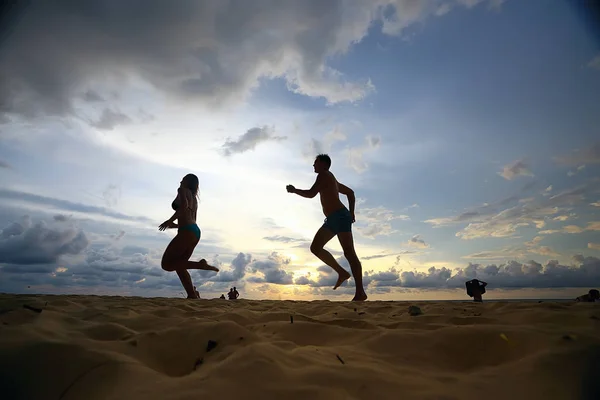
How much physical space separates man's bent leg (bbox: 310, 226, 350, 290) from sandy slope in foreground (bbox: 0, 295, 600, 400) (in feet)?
12.6

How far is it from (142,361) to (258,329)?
0.78 metres

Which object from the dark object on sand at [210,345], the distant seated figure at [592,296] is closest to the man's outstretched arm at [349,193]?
the distant seated figure at [592,296]

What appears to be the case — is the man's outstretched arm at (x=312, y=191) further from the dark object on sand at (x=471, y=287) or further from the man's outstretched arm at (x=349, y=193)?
the dark object on sand at (x=471, y=287)

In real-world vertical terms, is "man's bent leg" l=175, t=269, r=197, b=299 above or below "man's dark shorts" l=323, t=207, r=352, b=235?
below

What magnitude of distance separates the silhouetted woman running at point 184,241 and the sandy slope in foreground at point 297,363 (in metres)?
4.17

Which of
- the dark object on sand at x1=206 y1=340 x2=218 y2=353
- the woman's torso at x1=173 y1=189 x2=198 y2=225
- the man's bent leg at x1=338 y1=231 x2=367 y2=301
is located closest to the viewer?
the dark object on sand at x1=206 y1=340 x2=218 y2=353

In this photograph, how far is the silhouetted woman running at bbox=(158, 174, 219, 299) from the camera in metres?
6.28

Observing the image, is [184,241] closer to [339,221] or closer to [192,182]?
[192,182]

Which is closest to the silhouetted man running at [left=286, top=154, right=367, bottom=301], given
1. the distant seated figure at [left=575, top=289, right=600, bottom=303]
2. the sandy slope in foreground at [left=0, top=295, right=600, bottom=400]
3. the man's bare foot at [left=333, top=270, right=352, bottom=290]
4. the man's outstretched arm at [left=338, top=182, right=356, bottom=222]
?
the man's bare foot at [left=333, top=270, right=352, bottom=290]

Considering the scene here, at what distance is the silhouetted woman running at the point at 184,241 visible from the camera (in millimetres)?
6281

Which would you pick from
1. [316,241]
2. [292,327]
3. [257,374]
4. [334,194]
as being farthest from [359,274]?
[257,374]

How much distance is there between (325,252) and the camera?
6098 millimetres

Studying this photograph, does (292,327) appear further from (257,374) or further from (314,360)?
(257,374)

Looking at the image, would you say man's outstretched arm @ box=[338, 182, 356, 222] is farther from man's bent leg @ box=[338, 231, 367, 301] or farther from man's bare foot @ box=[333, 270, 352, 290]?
man's bare foot @ box=[333, 270, 352, 290]
